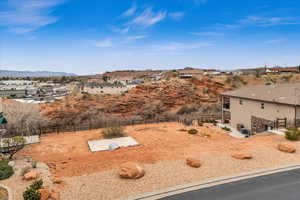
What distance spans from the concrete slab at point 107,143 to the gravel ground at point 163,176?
5.86m

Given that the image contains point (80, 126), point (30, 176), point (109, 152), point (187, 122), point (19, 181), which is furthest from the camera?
point (187, 122)

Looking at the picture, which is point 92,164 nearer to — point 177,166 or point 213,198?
point 177,166

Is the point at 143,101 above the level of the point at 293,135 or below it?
above

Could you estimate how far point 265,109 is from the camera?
1875cm

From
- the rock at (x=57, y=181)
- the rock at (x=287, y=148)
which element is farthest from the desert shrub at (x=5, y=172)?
the rock at (x=287, y=148)

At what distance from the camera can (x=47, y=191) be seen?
628 centimetres

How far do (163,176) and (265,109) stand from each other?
15.3 meters

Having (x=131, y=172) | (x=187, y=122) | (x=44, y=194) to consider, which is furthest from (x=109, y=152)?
(x=187, y=122)

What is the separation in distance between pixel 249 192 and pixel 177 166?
2988 mm

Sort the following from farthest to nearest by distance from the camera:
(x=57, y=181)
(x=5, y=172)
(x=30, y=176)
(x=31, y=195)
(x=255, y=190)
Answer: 1. (x=5, y=172)
2. (x=30, y=176)
3. (x=57, y=181)
4. (x=255, y=190)
5. (x=31, y=195)

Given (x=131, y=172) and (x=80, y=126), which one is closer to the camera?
(x=131, y=172)

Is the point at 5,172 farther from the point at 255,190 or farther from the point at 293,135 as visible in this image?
the point at 293,135

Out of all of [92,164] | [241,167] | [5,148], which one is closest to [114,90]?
[5,148]

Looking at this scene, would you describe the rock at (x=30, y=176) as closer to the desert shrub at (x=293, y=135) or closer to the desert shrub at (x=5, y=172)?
the desert shrub at (x=5, y=172)
